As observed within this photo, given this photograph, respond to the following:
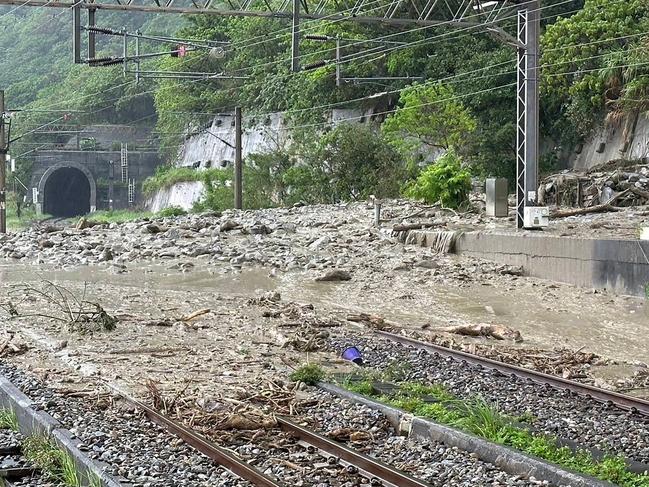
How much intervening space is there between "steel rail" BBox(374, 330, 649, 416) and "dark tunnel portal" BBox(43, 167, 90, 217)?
244 feet

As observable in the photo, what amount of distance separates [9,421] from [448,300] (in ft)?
44.2

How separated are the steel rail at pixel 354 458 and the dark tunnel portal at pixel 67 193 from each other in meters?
78.9

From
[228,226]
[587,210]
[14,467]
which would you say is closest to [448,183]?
[587,210]

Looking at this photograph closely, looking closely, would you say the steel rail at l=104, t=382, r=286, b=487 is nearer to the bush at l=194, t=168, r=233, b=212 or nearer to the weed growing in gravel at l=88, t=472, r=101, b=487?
the weed growing in gravel at l=88, t=472, r=101, b=487

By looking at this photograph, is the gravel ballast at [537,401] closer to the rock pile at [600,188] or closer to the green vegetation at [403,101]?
the rock pile at [600,188]

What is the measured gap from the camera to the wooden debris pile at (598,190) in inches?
1220

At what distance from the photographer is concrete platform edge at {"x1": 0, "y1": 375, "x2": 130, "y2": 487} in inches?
293

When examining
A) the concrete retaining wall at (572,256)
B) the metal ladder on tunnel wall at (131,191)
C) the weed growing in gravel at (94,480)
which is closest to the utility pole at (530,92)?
the concrete retaining wall at (572,256)

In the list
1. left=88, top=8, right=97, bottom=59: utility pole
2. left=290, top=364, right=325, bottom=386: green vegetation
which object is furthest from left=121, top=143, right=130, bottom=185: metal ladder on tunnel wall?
left=290, top=364, right=325, bottom=386: green vegetation

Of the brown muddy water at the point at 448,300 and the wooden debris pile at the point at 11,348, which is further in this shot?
the brown muddy water at the point at 448,300

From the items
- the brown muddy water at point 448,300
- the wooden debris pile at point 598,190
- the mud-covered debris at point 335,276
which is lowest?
the brown muddy water at point 448,300

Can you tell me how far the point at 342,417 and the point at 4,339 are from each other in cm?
694

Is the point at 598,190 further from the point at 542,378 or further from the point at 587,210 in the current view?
the point at 542,378

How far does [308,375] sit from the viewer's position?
11.2m
